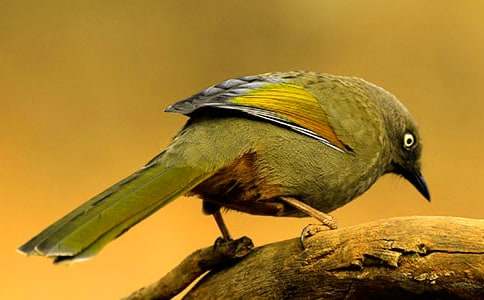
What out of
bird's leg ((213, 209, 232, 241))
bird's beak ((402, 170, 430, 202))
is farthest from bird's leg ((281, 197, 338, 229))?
bird's beak ((402, 170, 430, 202))

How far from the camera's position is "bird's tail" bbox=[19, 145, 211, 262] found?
2.37 meters

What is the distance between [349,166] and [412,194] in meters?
1.94

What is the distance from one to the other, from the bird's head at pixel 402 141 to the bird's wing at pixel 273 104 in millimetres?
339

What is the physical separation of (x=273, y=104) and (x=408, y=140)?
630 mm

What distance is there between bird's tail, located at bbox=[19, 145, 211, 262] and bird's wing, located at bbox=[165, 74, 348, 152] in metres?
0.25

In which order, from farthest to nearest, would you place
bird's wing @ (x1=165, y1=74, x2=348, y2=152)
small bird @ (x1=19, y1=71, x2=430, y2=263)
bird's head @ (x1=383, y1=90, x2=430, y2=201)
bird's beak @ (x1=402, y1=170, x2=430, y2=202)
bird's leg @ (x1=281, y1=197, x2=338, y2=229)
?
bird's beak @ (x1=402, y1=170, x2=430, y2=202)
bird's head @ (x1=383, y1=90, x2=430, y2=201)
bird's wing @ (x1=165, y1=74, x2=348, y2=152)
bird's leg @ (x1=281, y1=197, x2=338, y2=229)
small bird @ (x1=19, y1=71, x2=430, y2=263)

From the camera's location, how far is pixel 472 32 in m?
5.06

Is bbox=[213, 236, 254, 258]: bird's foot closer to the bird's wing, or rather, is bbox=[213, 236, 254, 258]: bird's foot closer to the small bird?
the small bird

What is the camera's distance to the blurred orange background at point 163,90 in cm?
470

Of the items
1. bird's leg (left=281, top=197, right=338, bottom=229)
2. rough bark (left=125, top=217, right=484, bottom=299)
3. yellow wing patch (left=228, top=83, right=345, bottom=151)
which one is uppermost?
yellow wing patch (left=228, top=83, right=345, bottom=151)

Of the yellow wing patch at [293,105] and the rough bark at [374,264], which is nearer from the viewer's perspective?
the rough bark at [374,264]

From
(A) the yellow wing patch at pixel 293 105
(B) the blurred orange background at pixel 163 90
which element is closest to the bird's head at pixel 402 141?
(A) the yellow wing patch at pixel 293 105

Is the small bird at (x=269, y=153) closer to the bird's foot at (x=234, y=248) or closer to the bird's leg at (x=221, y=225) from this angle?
the bird's leg at (x=221, y=225)

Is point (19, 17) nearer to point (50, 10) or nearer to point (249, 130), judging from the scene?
point (50, 10)
